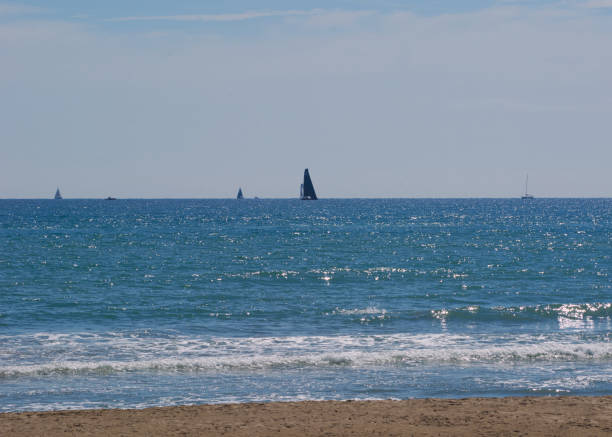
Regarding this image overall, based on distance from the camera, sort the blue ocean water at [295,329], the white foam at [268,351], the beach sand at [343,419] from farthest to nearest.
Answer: the white foam at [268,351], the blue ocean water at [295,329], the beach sand at [343,419]

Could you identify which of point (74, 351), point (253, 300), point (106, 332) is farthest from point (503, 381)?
point (253, 300)

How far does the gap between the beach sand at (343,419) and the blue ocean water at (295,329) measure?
141 centimetres

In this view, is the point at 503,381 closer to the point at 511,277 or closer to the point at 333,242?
the point at 511,277

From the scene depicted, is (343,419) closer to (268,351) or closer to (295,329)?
(268,351)

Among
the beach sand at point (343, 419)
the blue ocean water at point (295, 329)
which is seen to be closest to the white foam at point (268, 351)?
the blue ocean water at point (295, 329)

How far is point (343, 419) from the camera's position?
41.0ft

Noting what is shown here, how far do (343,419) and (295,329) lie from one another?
446 inches

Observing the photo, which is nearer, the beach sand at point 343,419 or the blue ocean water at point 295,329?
the beach sand at point 343,419

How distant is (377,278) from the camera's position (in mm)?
39812

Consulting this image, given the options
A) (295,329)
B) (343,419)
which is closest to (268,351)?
(295,329)

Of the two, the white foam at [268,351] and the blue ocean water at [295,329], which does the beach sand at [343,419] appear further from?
the white foam at [268,351]

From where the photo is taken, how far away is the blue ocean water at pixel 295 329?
52.1 ft

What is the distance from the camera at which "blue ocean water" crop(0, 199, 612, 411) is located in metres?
15.9

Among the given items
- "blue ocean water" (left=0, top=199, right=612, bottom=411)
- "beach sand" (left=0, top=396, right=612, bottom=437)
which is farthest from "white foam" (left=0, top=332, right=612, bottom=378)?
"beach sand" (left=0, top=396, right=612, bottom=437)
